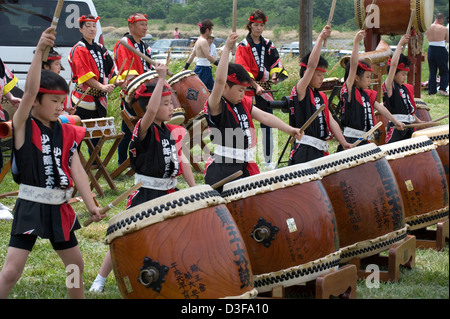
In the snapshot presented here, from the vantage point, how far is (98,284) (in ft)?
11.6

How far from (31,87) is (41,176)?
375 millimetres

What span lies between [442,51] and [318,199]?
9.06 meters

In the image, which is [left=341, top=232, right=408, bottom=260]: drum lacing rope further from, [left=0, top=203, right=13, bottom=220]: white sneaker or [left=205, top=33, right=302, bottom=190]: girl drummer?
[left=0, top=203, right=13, bottom=220]: white sneaker

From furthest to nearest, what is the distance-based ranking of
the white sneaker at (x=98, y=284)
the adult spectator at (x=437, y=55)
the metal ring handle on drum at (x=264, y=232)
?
the adult spectator at (x=437, y=55)
the white sneaker at (x=98, y=284)
the metal ring handle on drum at (x=264, y=232)

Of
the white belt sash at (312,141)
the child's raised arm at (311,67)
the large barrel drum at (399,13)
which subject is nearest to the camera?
the child's raised arm at (311,67)

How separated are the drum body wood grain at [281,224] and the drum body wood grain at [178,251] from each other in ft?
1.15

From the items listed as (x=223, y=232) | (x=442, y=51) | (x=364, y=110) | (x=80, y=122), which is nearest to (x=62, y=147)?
(x=223, y=232)

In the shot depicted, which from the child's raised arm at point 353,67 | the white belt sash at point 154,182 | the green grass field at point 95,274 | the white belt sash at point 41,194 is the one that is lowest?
the green grass field at point 95,274

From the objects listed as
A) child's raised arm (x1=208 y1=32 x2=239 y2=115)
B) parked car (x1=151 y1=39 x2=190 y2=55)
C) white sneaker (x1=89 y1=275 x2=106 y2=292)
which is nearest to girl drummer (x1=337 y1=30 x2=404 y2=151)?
child's raised arm (x1=208 y1=32 x2=239 y2=115)

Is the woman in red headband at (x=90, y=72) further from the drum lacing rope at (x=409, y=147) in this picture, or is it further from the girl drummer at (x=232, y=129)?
the drum lacing rope at (x=409, y=147)

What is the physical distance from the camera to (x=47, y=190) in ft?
Result: 9.74

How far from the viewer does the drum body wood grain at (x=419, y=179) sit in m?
4.25

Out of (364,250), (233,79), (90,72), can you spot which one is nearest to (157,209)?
(233,79)

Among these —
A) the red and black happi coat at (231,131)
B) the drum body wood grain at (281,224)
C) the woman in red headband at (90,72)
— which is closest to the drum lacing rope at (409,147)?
the red and black happi coat at (231,131)
